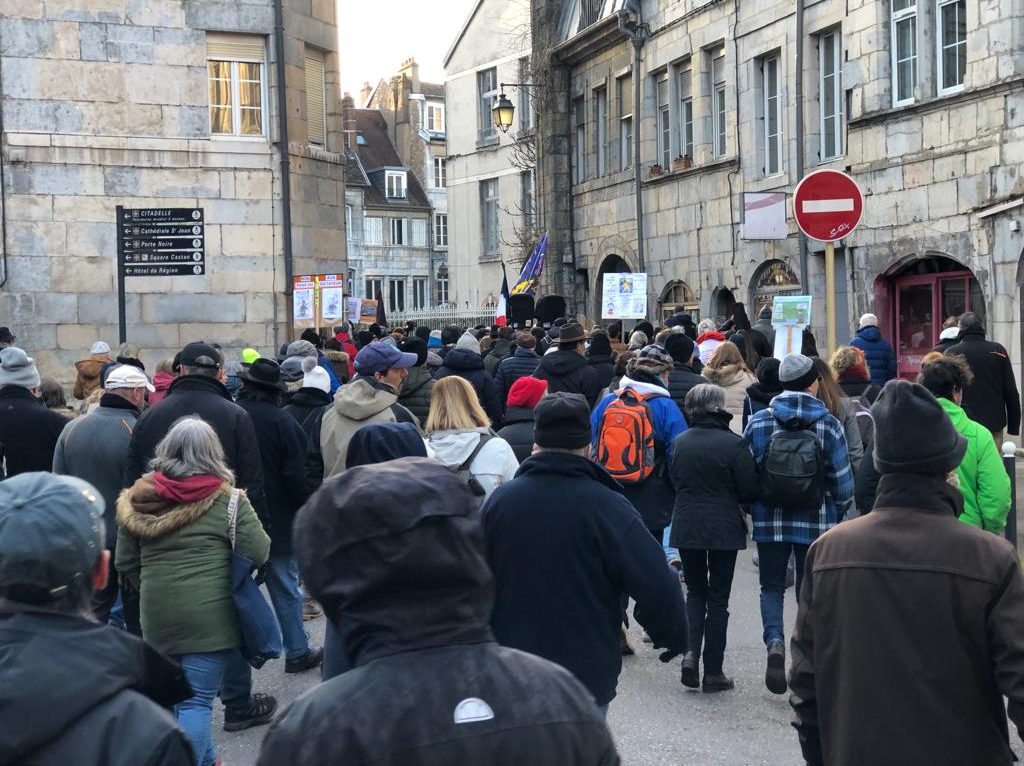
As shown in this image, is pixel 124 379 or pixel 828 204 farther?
pixel 828 204

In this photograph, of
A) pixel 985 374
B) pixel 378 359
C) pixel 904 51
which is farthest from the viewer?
pixel 904 51

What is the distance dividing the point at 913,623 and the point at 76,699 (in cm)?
208

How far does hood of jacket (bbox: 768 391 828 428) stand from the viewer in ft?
22.4

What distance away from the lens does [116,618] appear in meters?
7.55

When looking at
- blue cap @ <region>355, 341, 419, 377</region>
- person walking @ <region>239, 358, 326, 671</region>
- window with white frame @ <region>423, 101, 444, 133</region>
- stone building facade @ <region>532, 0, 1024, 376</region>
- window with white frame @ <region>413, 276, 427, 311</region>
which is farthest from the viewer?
window with white frame @ <region>423, 101, 444, 133</region>

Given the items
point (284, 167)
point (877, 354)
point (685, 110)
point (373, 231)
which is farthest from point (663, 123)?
point (373, 231)

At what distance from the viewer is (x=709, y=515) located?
6.90 metres

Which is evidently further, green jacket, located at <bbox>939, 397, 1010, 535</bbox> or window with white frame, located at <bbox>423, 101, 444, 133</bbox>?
window with white frame, located at <bbox>423, 101, 444, 133</bbox>

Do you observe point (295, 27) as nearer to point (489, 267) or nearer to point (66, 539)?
point (66, 539)

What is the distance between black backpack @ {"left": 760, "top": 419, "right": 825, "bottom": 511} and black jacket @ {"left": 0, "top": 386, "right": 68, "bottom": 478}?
14.1 ft

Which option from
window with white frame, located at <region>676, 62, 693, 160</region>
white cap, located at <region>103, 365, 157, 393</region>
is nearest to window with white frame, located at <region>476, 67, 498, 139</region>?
window with white frame, located at <region>676, 62, 693, 160</region>

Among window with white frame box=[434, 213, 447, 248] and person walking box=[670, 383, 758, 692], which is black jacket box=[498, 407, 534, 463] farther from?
window with white frame box=[434, 213, 447, 248]

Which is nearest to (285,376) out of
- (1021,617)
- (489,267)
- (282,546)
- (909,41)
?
(282,546)

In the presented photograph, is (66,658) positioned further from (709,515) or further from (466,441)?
(709,515)
